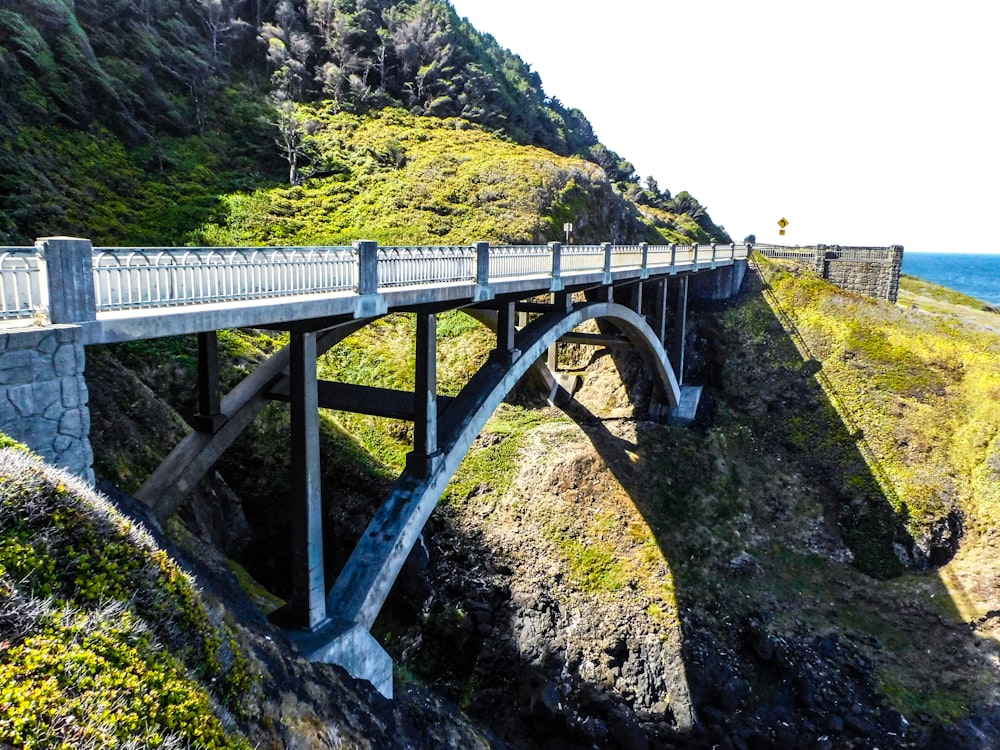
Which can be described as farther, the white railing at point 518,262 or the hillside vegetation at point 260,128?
the hillside vegetation at point 260,128

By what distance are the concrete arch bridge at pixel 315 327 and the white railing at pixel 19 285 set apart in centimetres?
1

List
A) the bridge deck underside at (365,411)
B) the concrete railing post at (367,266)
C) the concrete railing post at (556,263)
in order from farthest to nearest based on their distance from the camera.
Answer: the concrete railing post at (556,263) → the concrete railing post at (367,266) → the bridge deck underside at (365,411)

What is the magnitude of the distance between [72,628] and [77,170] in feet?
82.9

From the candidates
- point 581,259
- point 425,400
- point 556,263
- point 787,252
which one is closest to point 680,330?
point 581,259

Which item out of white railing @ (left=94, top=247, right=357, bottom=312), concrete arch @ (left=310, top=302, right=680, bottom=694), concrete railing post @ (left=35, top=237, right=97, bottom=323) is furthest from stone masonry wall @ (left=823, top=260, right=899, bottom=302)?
concrete railing post @ (left=35, top=237, right=97, bottom=323)

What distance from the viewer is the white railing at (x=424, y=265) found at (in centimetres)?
848

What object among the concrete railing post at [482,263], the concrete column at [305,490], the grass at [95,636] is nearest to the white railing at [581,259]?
the concrete railing post at [482,263]

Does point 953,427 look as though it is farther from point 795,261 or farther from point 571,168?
point 571,168

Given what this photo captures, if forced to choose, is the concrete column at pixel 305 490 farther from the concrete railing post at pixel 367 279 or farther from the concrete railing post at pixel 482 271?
the concrete railing post at pixel 482 271

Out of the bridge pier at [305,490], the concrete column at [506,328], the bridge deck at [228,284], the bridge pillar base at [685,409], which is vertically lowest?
the bridge pillar base at [685,409]

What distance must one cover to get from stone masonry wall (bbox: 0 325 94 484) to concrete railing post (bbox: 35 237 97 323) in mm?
198

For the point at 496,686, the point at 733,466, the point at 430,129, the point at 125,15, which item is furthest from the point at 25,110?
the point at 733,466

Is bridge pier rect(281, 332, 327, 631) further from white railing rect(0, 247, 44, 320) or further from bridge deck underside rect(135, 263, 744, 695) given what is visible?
white railing rect(0, 247, 44, 320)

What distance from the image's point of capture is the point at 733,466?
2252 cm
